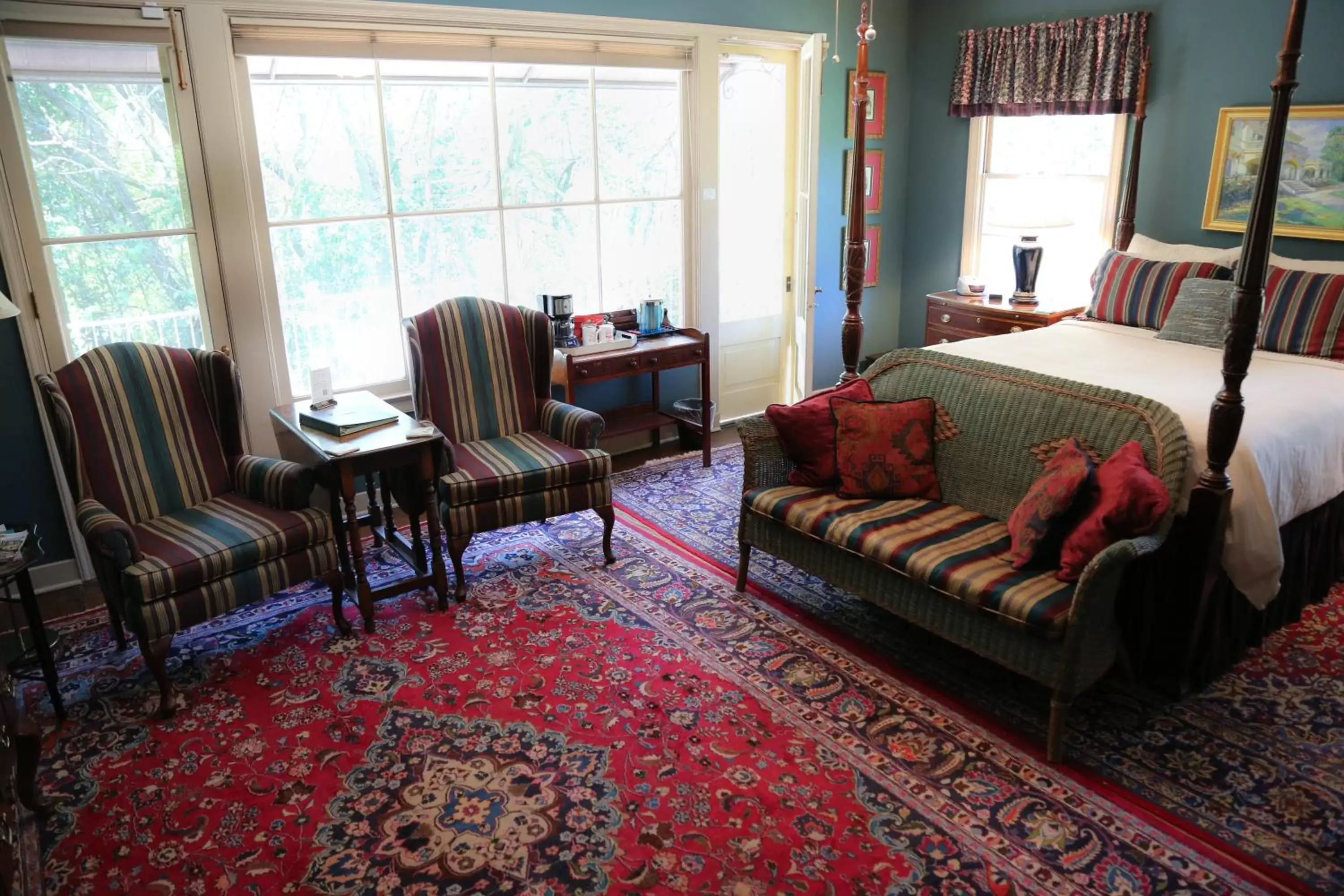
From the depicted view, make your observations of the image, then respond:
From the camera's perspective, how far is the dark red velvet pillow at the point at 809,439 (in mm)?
3523

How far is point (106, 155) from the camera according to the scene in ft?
11.9

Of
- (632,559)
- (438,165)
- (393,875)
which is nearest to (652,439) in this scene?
(632,559)

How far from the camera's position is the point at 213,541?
3145mm

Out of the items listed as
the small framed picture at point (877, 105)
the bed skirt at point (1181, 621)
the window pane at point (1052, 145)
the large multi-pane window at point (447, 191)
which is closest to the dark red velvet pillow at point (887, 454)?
the bed skirt at point (1181, 621)

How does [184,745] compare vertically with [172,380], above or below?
below

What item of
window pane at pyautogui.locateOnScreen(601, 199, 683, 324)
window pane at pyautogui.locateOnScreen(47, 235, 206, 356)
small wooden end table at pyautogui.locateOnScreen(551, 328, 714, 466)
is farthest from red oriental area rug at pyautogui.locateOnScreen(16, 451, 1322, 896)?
window pane at pyautogui.locateOnScreen(601, 199, 683, 324)

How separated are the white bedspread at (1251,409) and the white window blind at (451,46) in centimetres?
223

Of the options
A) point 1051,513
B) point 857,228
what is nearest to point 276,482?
point 857,228

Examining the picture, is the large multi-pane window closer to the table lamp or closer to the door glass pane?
the door glass pane

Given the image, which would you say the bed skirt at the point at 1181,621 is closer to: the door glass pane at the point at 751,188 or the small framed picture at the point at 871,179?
the door glass pane at the point at 751,188

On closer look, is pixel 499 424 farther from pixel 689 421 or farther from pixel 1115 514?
pixel 1115 514

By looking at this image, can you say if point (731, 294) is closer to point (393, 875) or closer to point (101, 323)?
point (101, 323)

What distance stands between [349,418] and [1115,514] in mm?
2696

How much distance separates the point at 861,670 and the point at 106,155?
3469mm
